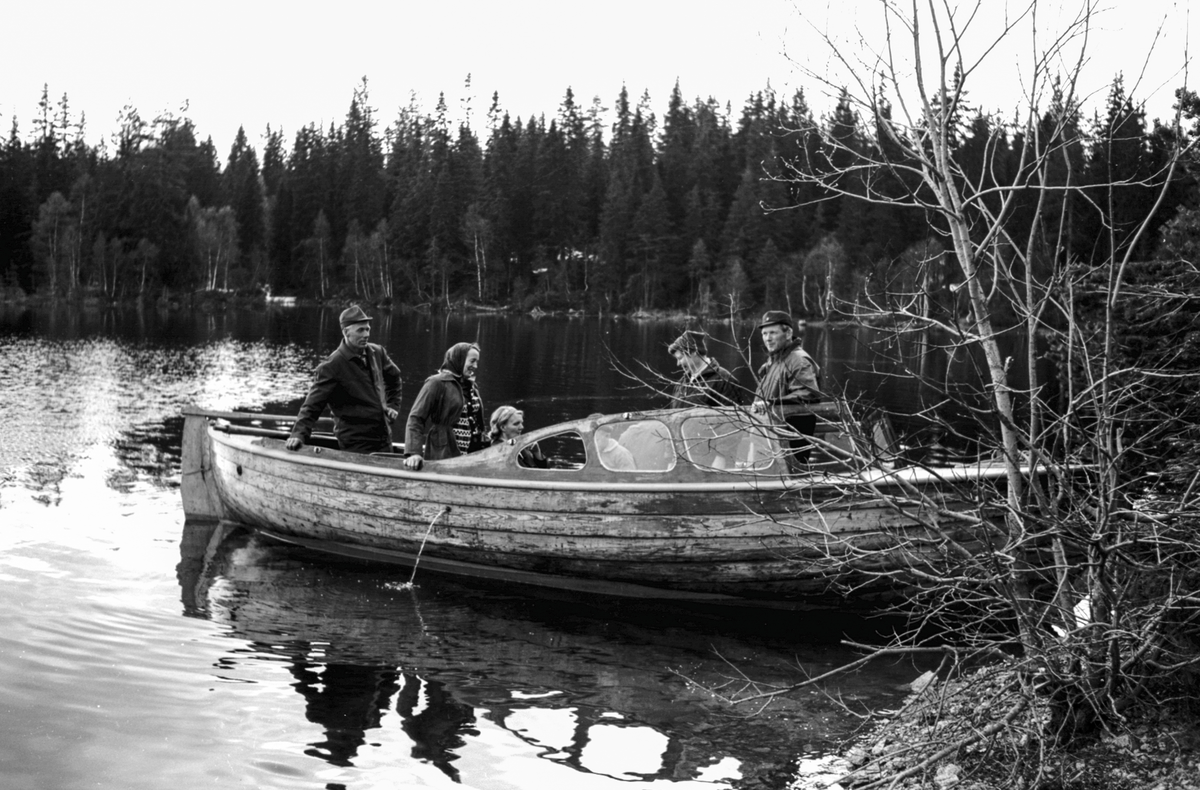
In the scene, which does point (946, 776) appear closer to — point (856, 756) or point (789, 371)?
point (856, 756)

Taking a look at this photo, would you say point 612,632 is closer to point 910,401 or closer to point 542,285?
point 910,401

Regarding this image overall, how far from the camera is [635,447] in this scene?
9336 millimetres

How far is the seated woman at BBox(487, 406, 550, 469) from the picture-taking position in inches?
394

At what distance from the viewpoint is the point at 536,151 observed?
9412 cm

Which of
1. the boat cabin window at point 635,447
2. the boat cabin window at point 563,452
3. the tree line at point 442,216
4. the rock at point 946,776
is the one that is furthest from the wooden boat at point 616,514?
the tree line at point 442,216

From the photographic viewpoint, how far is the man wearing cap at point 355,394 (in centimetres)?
1052

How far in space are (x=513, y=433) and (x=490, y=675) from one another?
315 centimetres

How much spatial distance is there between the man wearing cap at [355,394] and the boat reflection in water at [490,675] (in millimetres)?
1287

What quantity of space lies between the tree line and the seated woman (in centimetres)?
5601

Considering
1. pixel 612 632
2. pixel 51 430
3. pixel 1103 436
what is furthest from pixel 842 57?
pixel 51 430

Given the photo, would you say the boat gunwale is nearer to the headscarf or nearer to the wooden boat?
the wooden boat

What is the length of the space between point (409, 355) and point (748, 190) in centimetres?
4888

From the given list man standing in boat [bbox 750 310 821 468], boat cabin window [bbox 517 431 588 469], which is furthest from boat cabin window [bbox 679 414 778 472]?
boat cabin window [bbox 517 431 588 469]

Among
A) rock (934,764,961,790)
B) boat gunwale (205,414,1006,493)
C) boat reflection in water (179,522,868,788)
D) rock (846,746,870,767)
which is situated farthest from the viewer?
boat gunwale (205,414,1006,493)
